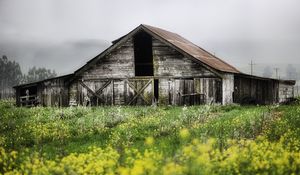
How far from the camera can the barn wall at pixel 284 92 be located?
110 feet

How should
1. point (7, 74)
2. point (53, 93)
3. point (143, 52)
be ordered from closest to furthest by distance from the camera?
point (53, 93) < point (143, 52) < point (7, 74)

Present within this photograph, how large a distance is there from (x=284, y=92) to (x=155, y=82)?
11.2 metres

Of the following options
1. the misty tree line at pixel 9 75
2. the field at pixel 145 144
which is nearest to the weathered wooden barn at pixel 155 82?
the field at pixel 145 144

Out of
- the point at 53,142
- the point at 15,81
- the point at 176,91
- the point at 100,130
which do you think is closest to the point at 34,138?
the point at 53,142

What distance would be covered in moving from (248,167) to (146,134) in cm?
768

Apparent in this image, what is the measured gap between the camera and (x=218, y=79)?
96.0 ft

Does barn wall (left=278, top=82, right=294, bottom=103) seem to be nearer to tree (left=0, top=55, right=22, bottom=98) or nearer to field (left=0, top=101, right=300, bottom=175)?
field (left=0, top=101, right=300, bottom=175)

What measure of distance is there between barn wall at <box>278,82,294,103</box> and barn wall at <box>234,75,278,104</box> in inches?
34.5

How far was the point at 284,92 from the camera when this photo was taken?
34.7 meters

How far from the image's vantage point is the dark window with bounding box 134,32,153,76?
33406 millimetres

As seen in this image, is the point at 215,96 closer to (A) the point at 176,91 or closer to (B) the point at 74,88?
(A) the point at 176,91

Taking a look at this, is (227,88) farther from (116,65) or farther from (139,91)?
(116,65)

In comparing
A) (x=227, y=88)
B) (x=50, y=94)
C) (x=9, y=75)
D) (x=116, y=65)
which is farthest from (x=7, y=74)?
(x=227, y=88)

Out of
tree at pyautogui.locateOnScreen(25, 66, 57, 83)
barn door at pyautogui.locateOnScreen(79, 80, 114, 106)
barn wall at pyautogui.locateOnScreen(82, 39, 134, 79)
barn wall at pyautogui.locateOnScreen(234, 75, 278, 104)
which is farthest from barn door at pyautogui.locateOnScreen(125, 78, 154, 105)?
tree at pyautogui.locateOnScreen(25, 66, 57, 83)
